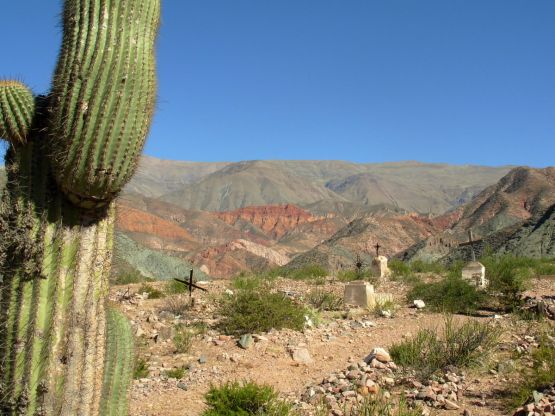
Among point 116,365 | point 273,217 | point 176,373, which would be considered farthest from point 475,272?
point 273,217

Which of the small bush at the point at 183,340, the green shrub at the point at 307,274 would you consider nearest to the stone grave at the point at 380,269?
the green shrub at the point at 307,274

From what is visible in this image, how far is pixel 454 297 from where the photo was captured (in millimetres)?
12789

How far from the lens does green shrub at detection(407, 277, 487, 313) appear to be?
12414 millimetres

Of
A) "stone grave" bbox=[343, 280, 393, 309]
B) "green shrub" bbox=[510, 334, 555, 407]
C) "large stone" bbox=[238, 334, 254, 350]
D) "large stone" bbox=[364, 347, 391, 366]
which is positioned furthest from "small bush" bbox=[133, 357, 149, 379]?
"stone grave" bbox=[343, 280, 393, 309]

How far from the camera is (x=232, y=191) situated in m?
113

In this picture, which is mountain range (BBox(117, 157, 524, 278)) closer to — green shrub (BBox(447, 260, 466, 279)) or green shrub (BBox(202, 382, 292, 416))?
green shrub (BBox(202, 382, 292, 416))

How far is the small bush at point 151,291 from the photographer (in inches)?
607

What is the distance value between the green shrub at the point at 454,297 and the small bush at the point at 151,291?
23.3 ft

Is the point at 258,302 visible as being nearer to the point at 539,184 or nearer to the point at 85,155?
the point at 85,155

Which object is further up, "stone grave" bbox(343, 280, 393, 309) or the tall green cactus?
the tall green cactus

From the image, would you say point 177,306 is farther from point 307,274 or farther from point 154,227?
point 154,227

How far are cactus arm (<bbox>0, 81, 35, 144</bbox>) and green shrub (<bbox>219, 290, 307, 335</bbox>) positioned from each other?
23.0 ft

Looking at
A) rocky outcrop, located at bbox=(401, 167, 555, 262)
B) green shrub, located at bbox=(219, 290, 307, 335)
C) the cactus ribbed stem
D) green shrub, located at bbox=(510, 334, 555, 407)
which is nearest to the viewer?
the cactus ribbed stem

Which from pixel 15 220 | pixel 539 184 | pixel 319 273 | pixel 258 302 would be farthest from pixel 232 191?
pixel 15 220
